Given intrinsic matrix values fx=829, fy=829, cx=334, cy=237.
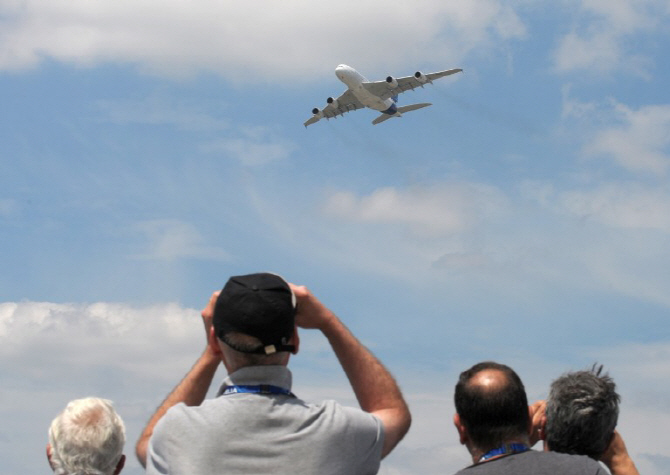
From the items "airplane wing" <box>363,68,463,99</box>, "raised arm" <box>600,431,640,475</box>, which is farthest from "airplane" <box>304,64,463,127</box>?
"raised arm" <box>600,431,640,475</box>

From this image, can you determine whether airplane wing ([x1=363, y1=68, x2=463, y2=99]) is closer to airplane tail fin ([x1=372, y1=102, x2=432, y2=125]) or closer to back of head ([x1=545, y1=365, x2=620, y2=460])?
airplane tail fin ([x1=372, y1=102, x2=432, y2=125])

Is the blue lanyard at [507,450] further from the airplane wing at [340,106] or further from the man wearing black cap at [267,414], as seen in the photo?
the airplane wing at [340,106]

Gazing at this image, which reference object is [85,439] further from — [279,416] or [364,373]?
[364,373]

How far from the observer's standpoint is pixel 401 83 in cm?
6469

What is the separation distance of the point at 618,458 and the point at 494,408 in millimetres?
1316

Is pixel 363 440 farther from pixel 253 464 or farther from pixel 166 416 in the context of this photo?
pixel 166 416

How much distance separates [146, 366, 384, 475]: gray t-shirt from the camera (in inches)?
183

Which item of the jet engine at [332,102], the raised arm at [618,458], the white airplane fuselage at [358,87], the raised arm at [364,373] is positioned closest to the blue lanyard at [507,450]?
the raised arm at [364,373]

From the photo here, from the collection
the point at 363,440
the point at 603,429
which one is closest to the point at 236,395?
the point at 363,440

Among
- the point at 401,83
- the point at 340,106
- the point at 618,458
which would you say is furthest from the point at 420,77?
the point at 618,458

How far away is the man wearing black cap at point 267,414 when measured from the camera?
466cm

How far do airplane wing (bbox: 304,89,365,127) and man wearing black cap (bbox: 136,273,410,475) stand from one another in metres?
63.9

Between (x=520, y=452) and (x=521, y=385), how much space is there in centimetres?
41

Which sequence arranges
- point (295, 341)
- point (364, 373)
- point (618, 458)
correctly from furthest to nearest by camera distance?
point (618, 458) < point (364, 373) < point (295, 341)
